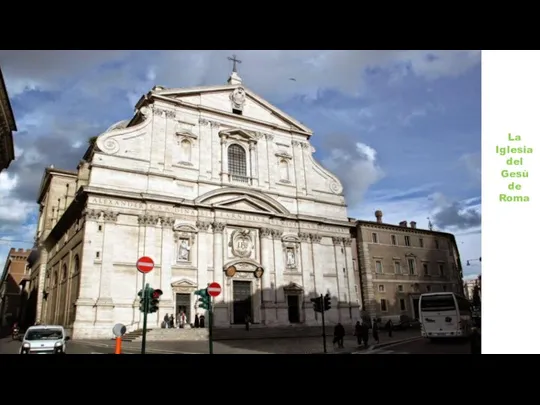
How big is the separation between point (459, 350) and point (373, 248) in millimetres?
24798

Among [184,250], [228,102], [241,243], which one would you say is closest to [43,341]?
[184,250]

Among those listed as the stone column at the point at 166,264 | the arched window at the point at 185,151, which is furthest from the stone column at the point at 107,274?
the arched window at the point at 185,151

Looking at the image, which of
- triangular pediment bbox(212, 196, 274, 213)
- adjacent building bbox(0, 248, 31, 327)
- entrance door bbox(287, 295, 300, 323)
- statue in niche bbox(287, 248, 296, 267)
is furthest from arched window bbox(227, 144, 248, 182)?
adjacent building bbox(0, 248, 31, 327)

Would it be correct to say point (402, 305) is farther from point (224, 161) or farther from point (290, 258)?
point (224, 161)

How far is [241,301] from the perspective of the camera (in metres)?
29.3

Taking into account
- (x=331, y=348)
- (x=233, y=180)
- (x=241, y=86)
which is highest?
(x=241, y=86)

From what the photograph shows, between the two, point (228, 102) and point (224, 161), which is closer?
point (224, 161)

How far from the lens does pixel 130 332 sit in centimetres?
2402

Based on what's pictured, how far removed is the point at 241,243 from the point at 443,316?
48.8 ft

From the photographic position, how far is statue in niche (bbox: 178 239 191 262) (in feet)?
91.0

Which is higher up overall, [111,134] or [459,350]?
[111,134]

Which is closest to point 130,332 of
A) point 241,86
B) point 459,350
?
point 459,350
